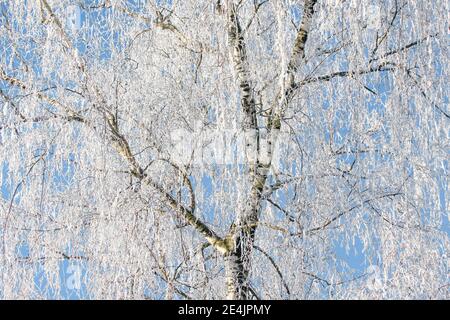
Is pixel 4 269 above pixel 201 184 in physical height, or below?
below

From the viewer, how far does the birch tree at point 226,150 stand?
3.52 metres

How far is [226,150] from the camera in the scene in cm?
351

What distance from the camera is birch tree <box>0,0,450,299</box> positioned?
352cm

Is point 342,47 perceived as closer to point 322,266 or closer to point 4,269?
point 322,266

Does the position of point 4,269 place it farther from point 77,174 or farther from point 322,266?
point 322,266

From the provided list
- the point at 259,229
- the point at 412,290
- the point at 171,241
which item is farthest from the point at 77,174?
the point at 412,290

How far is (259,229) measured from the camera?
168 inches
